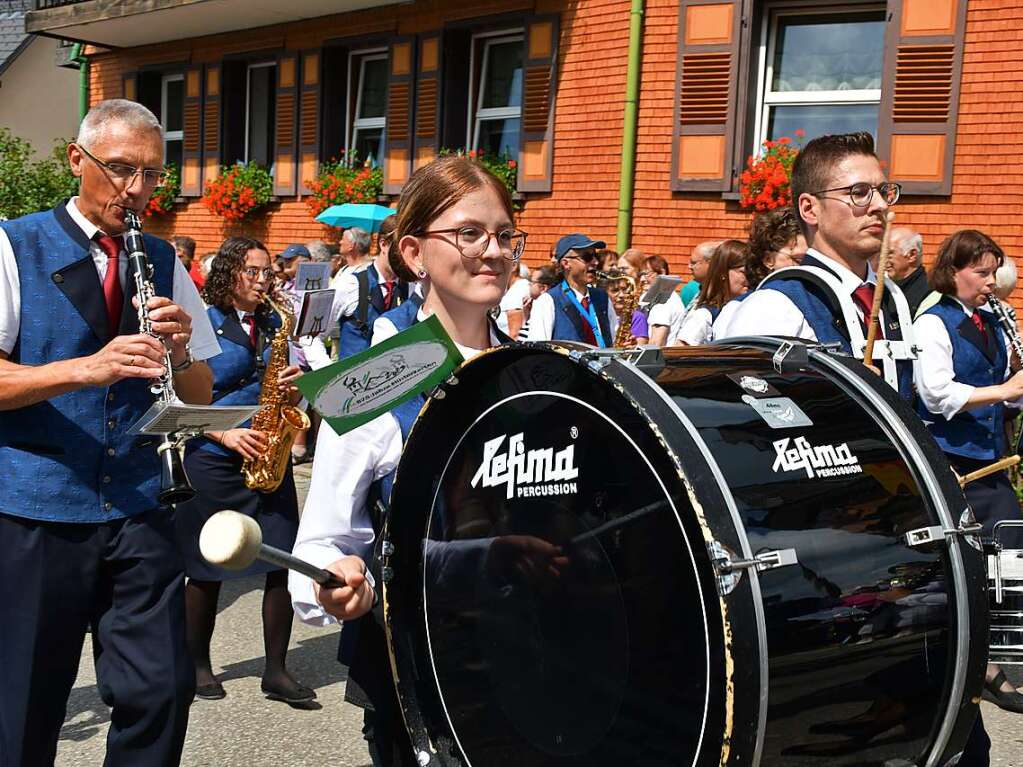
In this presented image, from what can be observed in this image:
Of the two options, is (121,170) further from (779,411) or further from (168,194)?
(168,194)

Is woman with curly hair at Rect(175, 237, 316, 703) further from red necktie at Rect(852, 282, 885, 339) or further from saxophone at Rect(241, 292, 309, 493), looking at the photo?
red necktie at Rect(852, 282, 885, 339)

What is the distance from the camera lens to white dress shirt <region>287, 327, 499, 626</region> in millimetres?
2398

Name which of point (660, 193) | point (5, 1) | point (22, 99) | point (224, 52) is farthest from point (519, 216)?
point (5, 1)

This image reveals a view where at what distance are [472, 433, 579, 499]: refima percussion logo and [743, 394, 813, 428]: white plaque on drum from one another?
0.32 metres

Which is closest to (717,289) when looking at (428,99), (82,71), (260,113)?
(428,99)

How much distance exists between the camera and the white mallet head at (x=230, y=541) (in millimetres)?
1829

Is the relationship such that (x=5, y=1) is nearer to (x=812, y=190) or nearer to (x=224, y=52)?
(x=224, y=52)

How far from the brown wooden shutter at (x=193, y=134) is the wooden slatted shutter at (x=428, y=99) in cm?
398

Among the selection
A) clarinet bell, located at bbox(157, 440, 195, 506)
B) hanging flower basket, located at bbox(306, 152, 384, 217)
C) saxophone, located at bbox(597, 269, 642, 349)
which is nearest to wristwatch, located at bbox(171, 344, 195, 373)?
clarinet bell, located at bbox(157, 440, 195, 506)

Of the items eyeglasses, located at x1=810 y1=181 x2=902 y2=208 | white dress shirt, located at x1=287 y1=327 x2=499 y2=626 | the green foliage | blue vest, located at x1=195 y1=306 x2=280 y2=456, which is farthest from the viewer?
the green foliage

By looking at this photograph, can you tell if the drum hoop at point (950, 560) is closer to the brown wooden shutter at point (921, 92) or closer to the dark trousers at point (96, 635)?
the dark trousers at point (96, 635)

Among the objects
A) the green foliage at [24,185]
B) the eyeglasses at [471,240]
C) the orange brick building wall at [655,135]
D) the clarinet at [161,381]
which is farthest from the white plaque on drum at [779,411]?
the green foliage at [24,185]

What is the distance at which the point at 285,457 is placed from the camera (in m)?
5.08

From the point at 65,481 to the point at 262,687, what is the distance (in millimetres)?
2091
